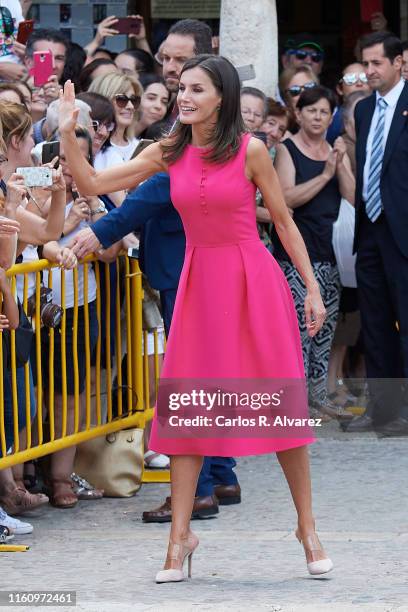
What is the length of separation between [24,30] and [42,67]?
0.91 m

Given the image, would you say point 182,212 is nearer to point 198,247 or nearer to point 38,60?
point 198,247

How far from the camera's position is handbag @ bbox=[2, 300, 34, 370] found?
671cm

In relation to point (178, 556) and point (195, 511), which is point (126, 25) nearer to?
point (195, 511)

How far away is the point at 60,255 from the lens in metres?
7.05

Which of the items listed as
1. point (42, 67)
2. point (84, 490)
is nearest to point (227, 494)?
point (84, 490)

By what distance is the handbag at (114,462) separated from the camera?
25.2 ft

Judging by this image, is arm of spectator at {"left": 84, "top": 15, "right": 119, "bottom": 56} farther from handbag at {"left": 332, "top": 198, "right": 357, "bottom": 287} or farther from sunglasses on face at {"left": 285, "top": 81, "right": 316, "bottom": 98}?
handbag at {"left": 332, "top": 198, "right": 357, "bottom": 287}

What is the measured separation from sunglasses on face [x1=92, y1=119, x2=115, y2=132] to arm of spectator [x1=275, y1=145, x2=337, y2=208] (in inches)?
59.0

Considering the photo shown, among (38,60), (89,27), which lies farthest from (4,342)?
(89,27)

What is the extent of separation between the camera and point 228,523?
705cm

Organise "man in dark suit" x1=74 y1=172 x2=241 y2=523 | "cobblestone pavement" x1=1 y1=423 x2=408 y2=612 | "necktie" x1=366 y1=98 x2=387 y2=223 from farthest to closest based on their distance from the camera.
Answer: "necktie" x1=366 y1=98 x2=387 y2=223, "man in dark suit" x1=74 y1=172 x2=241 y2=523, "cobblestone pavement" x1=1 y1=423 x2=408 y2=612

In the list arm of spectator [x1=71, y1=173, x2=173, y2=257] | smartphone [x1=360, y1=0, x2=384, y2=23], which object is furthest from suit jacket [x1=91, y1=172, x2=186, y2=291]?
smartphone [x1=360, y1=0, x2=384, y2=23]

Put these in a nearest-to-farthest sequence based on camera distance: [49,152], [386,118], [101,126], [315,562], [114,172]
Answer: [315,562] → [114,172] → [49,152] → [101,126] → [386,118]

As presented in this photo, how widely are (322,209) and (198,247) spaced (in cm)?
359
